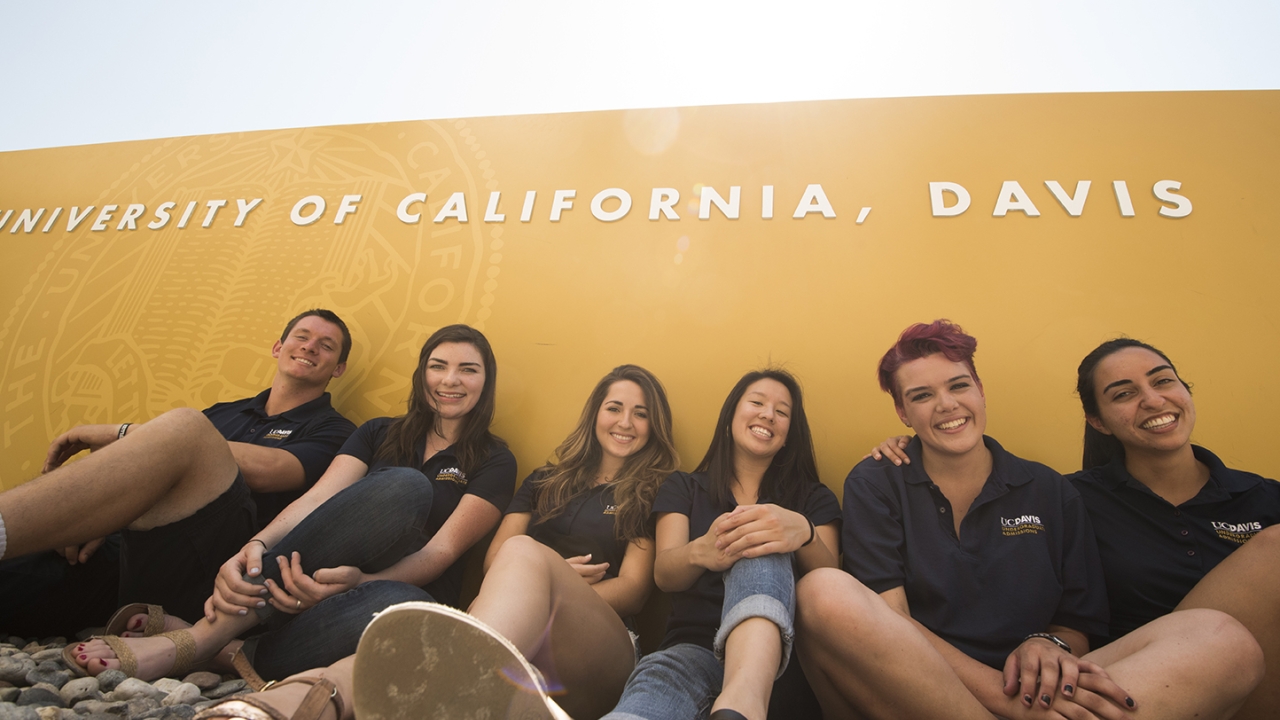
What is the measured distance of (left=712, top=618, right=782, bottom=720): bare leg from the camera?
0.95 meters

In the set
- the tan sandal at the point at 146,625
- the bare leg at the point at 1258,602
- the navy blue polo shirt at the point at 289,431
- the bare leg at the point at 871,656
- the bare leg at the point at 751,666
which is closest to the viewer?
the bare leg at the point at 751,666

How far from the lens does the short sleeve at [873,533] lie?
1.43 m

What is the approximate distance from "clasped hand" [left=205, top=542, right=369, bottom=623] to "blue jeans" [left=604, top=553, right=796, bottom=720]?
75 centimetres

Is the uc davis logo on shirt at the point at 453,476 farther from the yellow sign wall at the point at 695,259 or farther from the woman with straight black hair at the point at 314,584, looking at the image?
the yellow sign wall at the point at 695,259

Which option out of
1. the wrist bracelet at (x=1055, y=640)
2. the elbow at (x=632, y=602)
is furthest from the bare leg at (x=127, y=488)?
the wrist bracelet at (x=1055, y=640)

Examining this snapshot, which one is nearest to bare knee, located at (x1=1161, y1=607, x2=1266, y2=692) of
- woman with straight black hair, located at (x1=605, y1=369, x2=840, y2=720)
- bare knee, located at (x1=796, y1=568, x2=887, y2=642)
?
bare knee, located at (x1=796, y1=568, x2=887, y2=642)

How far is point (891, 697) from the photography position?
3.57 ft

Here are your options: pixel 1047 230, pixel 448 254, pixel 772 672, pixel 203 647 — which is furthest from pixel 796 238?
pixel 203 647

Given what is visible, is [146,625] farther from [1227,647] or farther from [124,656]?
[1227,647]

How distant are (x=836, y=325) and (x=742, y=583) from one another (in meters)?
1.53

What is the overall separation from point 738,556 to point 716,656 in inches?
7.8

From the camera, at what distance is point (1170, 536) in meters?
1.51

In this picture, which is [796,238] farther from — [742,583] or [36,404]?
[36,404]

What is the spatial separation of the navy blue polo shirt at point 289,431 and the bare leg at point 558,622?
1198 millimetres
